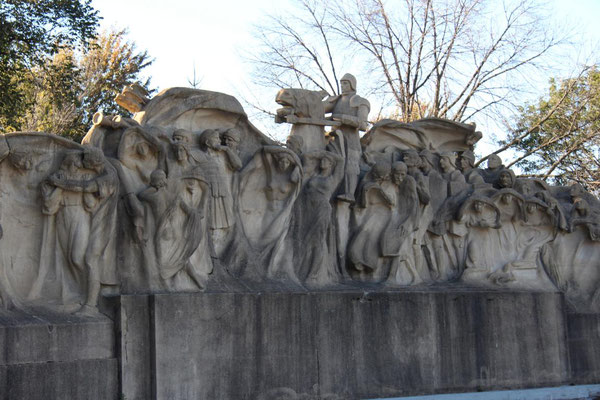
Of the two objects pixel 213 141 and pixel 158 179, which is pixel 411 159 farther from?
pixel 158 179

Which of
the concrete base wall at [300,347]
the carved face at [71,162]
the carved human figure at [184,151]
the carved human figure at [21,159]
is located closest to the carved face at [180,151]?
the carved human figure at [184,151]

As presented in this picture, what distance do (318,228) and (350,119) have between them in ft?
6.20

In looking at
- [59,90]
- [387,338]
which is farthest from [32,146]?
[59,90]

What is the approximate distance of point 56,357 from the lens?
37.9ft

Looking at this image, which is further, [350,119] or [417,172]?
[417,172]

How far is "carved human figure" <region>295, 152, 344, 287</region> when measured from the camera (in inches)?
542

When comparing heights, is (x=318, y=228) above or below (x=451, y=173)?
below

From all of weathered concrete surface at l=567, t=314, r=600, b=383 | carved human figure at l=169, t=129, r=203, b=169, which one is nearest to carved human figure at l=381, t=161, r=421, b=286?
weathered concrete surface at l=567, t=314, r=600, b=383

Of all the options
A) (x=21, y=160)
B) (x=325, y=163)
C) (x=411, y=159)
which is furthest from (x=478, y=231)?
(x=21, y=160)

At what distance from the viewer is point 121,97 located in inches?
530

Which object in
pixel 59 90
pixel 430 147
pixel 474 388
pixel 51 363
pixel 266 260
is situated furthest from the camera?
pixel 59 90

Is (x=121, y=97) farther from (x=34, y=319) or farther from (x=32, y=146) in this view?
(x=34, y=319)

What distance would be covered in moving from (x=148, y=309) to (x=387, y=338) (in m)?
3.56

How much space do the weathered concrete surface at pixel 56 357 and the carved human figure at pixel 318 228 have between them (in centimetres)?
304
